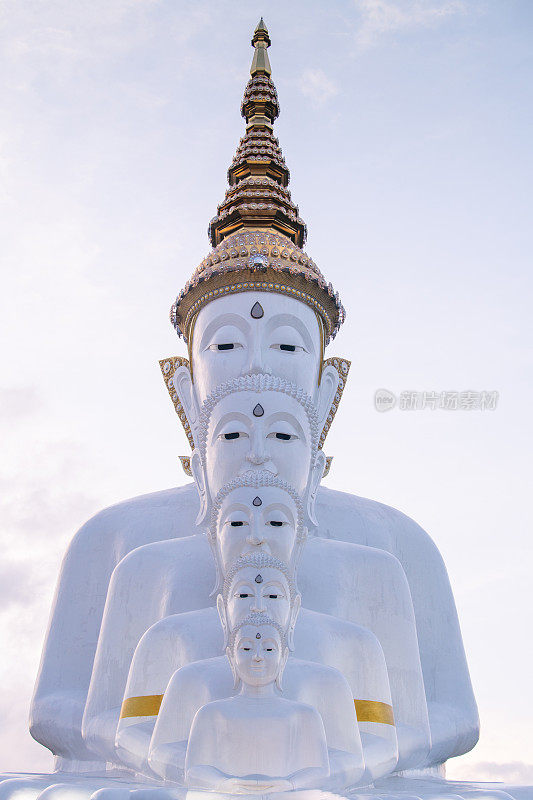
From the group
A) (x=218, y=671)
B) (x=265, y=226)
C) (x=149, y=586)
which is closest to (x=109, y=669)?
(x=149, y=586)

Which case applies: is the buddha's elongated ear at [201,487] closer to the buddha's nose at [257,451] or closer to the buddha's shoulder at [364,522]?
the buddha's nose at [257,451]

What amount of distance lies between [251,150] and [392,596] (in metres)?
4.77

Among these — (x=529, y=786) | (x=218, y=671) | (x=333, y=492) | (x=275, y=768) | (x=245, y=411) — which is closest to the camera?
(x=529, y=786)

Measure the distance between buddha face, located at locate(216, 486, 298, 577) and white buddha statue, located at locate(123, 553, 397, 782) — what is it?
223mm

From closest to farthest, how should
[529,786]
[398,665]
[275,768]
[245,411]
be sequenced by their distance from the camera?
[529,786], [275,768], [245,411], [398,665]

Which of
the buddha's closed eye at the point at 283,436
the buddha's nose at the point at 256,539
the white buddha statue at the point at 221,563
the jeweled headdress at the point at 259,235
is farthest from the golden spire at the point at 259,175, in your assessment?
the buddha's nose at the point at 256,539

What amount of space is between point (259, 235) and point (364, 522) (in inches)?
114

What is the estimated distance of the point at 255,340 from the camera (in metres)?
7.21

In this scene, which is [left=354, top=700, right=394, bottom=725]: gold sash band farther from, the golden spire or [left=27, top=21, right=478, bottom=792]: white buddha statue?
the golden spire

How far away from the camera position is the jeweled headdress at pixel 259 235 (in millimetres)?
7492

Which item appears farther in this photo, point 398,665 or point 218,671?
point 398,665

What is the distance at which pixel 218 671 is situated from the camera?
5898 millimetres

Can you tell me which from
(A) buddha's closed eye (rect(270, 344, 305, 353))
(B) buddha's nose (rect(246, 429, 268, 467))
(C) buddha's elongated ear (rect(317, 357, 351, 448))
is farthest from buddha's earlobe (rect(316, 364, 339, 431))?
(B) buddha's nose (rect(246, 429, 268, 467))

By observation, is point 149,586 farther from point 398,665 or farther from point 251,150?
point 251,150
